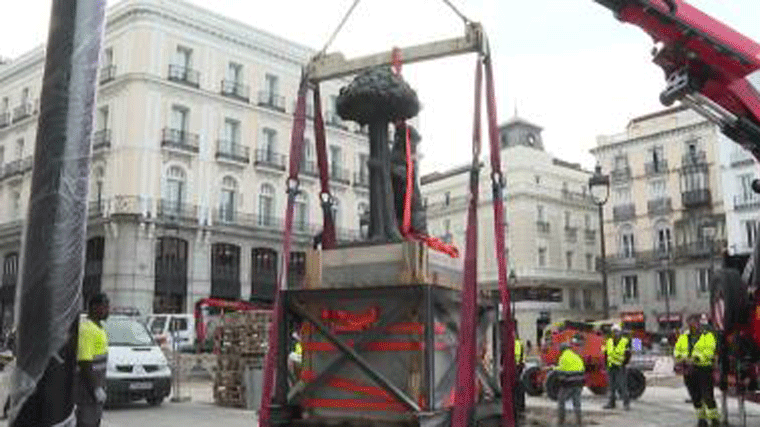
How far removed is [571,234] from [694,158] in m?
12.0

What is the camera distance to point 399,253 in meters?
5.73

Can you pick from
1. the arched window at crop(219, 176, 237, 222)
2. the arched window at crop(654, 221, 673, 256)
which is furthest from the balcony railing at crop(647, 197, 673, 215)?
the arched window at crop(219, 176, 237, 222)

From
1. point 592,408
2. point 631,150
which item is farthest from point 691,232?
point 592,408

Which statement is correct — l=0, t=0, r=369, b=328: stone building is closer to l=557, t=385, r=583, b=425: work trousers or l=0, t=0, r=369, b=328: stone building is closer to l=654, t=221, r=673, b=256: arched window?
l=654, t=221, r=673, b=256: arched window

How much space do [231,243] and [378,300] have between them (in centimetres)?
3833

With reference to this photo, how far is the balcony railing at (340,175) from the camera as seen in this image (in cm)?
4915

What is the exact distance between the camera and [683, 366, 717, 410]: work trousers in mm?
12282

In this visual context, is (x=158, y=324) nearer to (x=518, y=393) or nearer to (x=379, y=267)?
(x=518, y=393)

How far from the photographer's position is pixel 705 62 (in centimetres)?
861

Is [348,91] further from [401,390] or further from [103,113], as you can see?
[103,113]

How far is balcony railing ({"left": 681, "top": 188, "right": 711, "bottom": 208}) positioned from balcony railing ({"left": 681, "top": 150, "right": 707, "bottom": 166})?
1874mm

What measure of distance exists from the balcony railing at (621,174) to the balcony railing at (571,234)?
17.9 ft

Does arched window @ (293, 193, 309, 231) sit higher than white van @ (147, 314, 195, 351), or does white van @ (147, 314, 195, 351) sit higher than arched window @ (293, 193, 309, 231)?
arched window @ (293, 193, 309, 231)

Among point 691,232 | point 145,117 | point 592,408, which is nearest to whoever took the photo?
point 592,408
